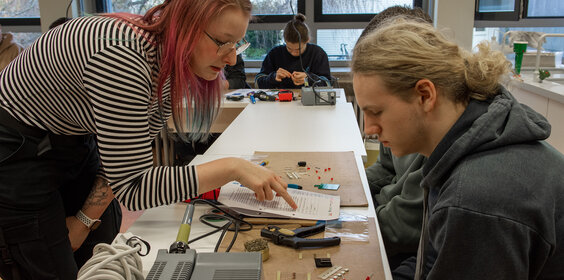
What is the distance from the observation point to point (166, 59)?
1093 millimetres

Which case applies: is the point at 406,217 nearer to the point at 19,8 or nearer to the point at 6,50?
the point at 6,50

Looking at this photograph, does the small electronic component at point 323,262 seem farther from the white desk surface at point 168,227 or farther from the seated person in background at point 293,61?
the seated person in background at point 293,61

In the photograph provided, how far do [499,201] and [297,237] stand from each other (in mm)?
510

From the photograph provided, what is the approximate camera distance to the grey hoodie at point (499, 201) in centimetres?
76

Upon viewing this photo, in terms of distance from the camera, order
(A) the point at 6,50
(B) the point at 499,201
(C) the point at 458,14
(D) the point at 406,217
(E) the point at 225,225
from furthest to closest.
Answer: (C) the point at 458,14, (A) the point at 6,50, (D) the point at 406,217, (E) the point at 225,225, (B) the point at 499,201

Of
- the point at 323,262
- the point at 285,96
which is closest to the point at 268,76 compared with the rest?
the point at 285,96

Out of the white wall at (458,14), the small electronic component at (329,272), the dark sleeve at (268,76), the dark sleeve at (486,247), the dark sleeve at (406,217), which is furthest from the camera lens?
the white wall at (458,14)

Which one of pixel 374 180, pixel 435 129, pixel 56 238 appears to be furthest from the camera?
pixel 374 180

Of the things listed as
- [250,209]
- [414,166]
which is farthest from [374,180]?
[250,209]

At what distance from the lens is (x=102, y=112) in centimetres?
99

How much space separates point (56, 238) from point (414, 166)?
101cm

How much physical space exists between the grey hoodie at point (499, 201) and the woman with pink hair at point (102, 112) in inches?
19.8

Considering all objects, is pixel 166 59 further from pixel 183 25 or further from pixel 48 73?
pixel 48 73

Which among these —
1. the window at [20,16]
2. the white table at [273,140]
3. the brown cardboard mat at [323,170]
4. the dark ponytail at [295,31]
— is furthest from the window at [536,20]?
the window at [20,16]
